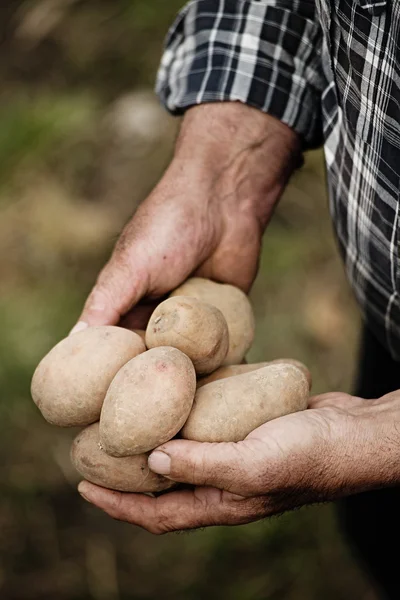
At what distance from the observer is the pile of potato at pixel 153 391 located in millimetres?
1135

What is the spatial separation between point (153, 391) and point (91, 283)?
1667 mm

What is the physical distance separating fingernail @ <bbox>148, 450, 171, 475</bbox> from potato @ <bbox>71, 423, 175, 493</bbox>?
63 mm

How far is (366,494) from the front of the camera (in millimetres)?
1822

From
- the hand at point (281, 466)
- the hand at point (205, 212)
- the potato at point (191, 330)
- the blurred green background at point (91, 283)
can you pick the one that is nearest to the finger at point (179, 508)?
the hand at point (281, 466)

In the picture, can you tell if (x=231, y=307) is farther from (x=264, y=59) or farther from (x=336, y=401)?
(x=264, y=59)

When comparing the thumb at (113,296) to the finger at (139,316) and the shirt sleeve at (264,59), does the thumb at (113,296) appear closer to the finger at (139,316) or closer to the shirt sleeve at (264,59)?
the finger at (139,316)

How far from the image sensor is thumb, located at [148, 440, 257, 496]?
110 cm

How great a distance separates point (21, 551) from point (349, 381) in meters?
1.15

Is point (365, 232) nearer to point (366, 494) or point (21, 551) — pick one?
point (366, 494)

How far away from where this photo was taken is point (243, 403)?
118 centimetres

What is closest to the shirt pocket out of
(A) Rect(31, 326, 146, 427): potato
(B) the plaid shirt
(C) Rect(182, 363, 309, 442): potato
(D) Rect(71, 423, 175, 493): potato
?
(B) the plaid shirt

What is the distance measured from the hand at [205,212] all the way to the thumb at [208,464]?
34 cm

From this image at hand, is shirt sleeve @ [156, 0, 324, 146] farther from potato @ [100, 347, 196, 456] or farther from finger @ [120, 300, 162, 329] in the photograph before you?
potato @ [100, 347, 196, 456]

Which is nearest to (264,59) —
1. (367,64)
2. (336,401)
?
(367,64)
